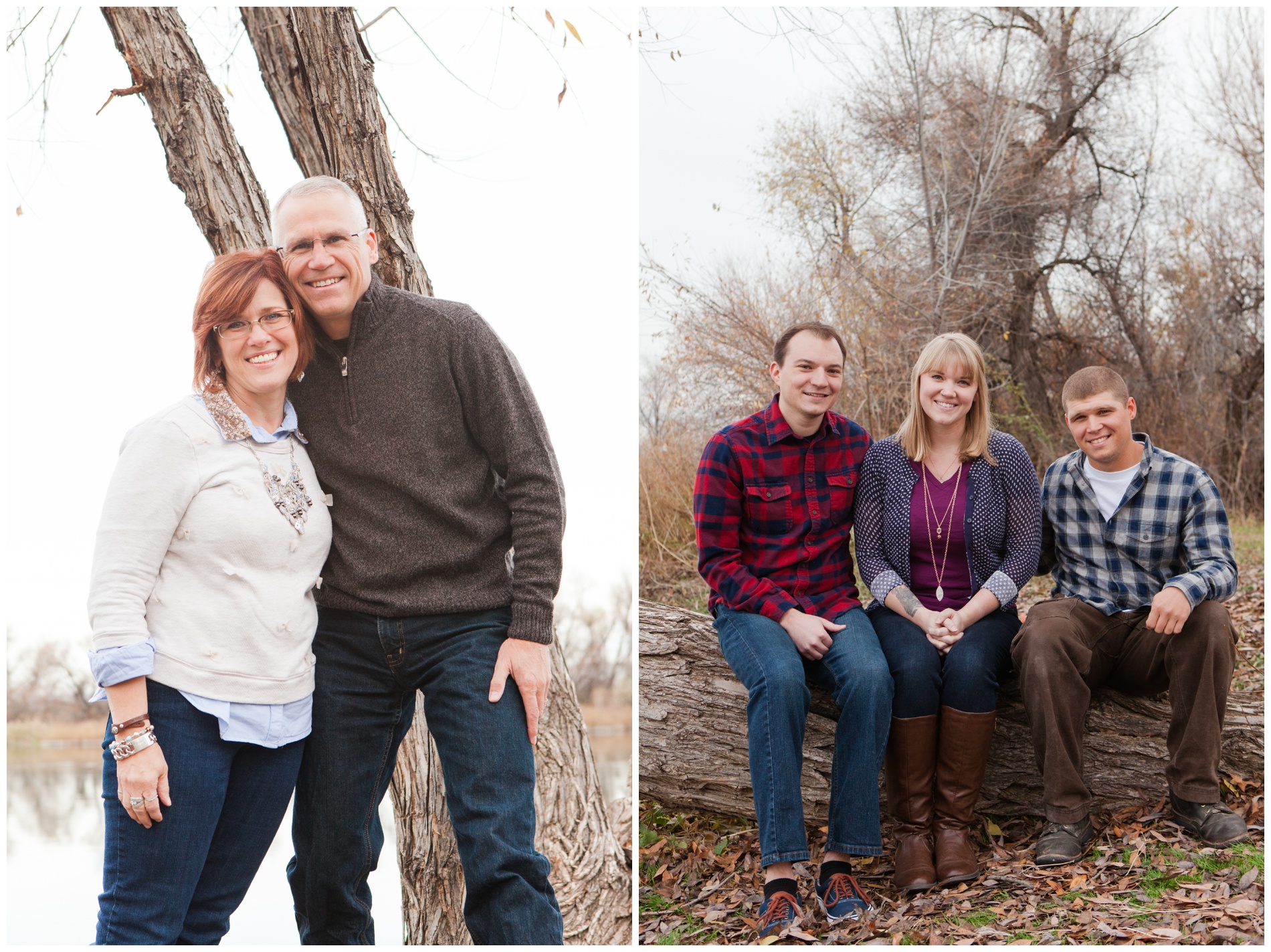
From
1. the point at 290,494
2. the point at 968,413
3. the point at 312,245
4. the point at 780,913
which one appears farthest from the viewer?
the point at 968,413

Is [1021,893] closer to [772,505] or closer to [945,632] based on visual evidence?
[945,632]

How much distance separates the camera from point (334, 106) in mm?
2771

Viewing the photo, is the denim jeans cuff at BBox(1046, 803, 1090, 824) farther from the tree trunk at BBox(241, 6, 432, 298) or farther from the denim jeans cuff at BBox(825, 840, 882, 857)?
the tree trunk at BBox(241, 6, 432, 298)

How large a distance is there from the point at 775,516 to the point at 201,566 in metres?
1.69

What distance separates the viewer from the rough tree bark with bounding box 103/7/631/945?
107 inches

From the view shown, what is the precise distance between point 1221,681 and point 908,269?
577cm

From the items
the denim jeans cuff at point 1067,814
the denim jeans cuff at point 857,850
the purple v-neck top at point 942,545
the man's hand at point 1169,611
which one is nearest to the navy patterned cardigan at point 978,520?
the purple v-neck top at point 942,545

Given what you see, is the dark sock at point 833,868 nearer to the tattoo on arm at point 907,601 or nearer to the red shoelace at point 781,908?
the red shoelace at point 781,908

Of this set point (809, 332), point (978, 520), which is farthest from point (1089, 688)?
point (809, 332)

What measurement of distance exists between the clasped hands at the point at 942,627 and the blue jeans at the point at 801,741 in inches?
7.1

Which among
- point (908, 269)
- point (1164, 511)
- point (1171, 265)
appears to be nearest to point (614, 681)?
point (1164, 511)

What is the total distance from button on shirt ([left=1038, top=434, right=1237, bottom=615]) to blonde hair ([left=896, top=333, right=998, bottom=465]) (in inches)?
12.0

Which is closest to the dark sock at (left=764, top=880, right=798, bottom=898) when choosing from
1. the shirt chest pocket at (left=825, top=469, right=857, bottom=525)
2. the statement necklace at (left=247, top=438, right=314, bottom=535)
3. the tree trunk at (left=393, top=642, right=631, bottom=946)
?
the tree trunk at (left=393, top=642, right=631, bottom=946)

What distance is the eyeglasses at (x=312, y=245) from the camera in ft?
7.70
